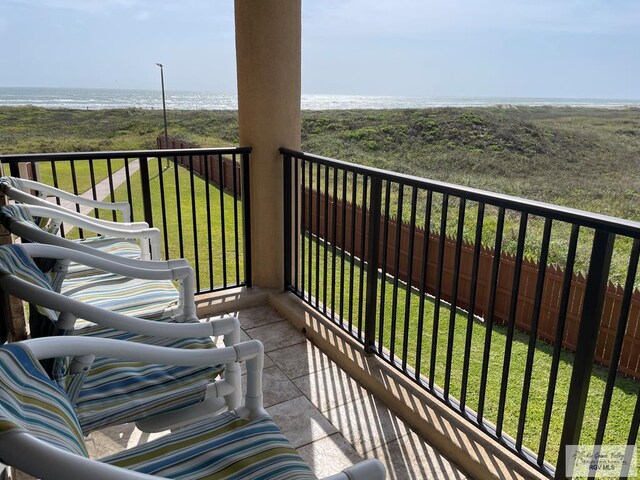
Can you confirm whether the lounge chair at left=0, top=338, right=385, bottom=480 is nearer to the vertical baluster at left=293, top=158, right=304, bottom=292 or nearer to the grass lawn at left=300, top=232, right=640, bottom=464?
the grass lawn at left=300, top=232, right=640, bottom=464

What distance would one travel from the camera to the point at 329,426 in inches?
82.1

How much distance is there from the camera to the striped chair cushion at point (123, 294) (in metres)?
1.90

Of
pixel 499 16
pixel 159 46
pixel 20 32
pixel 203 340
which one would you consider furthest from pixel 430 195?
pixel 499 16

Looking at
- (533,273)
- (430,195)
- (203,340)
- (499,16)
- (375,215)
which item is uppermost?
(499,16)

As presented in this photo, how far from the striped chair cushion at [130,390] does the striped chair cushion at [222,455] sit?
19cm

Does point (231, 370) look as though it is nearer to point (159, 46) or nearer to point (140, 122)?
point (159, 46)

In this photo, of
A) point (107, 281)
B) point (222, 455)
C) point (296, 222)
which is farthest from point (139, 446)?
point (296, 222)

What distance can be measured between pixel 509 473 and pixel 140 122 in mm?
24791

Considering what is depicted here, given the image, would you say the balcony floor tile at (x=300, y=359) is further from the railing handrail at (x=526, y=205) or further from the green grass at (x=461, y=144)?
the green grass at (x=461, y=144)

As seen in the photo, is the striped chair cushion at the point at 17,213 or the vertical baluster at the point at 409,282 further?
the vertical baluster at the point at 409,282

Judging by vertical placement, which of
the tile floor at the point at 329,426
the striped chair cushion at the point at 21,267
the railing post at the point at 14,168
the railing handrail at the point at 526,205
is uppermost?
the railing handrail at the point at 526,205

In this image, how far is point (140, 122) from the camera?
915 inches

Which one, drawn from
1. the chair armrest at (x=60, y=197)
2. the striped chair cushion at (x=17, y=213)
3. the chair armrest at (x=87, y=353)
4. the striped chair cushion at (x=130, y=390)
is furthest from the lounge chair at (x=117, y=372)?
the chair armrest at (x=60, y=197)

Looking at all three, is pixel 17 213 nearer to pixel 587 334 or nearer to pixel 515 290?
pixel 515 290
